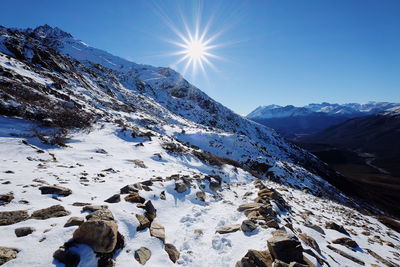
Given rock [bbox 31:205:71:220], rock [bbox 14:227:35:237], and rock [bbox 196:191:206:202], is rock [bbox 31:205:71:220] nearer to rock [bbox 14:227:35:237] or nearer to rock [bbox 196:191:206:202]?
rock [bbox 14:227:35:237]

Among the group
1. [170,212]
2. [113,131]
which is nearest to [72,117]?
[113,131]

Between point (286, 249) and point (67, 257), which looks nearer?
point (67, 257)

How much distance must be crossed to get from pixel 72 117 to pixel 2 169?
1187 centimetres

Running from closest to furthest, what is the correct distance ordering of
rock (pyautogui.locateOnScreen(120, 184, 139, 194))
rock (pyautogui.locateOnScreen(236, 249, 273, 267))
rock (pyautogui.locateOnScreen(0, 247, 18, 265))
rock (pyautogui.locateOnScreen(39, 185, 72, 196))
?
rock (pyautogui.locateOnScreen(0, 247, 18, 265)) < rock (pyautogui.locateOnScreen(236, 249, 273, 267)) < rock (pyautogui.locateOnScreen(39, 185, 72, 196)) < rock (pyautogui.locateOnScreen(120, 184, 139, 194))

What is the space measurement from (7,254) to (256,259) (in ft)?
18.0

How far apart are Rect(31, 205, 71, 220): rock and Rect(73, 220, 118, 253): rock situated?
1332mm

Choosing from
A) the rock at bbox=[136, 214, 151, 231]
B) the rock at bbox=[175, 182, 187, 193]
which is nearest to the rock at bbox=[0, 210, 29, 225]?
the rock at bbox=[136, 214, 151, 231]

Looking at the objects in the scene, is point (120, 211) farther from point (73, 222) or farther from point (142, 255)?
point (142, 255)

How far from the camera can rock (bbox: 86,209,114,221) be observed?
5.27 metres

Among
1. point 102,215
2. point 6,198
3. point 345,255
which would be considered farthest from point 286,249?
point 6,198

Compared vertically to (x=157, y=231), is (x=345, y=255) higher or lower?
higher

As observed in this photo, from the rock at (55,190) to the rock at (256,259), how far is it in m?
6.27

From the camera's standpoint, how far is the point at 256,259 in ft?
17.0

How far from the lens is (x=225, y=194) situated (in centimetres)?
1312
